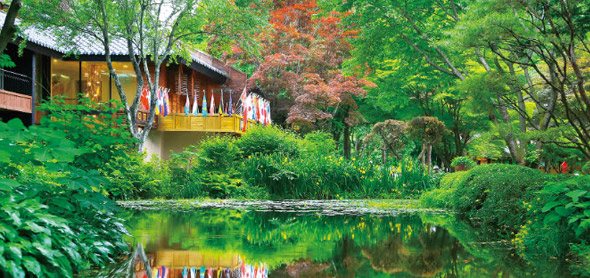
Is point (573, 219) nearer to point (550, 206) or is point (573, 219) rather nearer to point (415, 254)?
point (550, 206)

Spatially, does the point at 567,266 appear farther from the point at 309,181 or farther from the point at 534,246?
the point at 309,181

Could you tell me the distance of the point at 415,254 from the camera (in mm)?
8422

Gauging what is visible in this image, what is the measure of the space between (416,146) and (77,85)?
73.7 feet

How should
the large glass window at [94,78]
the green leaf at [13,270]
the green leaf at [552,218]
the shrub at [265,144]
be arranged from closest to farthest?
the green leaf at [13,270]
the green leaf at [552,218]
the shrub at [265,144]
the large glass window at [94,78]

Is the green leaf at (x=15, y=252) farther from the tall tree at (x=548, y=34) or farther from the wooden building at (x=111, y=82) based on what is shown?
the wooden building at (x=111, y=82)

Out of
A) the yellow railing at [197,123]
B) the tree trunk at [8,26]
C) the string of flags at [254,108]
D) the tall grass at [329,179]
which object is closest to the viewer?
the tree trunk at [8,26]

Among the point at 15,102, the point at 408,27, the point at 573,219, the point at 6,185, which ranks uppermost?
the point at 408,27

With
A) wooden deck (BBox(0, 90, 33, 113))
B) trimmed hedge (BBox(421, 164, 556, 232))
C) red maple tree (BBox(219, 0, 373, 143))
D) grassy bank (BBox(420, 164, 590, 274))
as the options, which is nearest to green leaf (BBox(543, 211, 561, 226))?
grassy bank (BBox(420, 164, 590, 274))

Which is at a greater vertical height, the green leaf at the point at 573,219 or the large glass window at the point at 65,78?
the large glass window at the point at 65,78

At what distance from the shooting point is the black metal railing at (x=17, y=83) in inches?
965

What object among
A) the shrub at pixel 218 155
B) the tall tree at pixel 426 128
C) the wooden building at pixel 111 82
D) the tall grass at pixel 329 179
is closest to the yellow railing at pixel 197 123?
the wooden building at pixel 111 82

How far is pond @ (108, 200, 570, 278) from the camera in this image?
283 inches

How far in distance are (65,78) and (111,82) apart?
2185 millimetres

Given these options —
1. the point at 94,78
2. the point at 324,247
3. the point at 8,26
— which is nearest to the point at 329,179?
the point at 324,247
